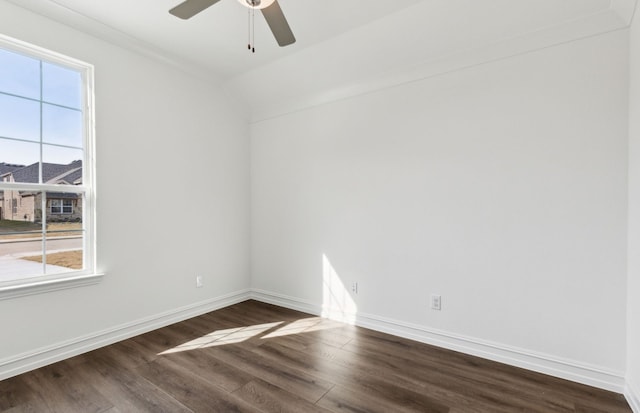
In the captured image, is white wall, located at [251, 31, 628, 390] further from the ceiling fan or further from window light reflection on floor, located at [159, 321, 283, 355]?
the ceiling fan

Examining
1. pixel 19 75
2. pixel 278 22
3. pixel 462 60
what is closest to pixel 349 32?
pixel 462 60

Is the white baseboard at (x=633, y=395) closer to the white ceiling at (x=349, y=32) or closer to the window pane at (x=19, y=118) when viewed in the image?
the white ceiling at (x=349, y=32)

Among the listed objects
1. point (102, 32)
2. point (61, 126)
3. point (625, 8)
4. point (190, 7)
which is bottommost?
point (61, 126)

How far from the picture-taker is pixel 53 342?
8.00ft

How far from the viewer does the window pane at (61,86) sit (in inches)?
99.4

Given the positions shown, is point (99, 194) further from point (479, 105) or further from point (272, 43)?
point (479, 105)

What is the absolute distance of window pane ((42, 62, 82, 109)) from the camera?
2.53 meters

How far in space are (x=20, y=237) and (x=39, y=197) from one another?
0.33 meters

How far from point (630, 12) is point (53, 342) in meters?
4.67

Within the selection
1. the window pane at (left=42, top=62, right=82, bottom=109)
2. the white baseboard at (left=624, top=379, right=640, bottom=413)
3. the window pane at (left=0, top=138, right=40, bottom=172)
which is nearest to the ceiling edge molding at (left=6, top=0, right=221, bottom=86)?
the window pane at (left=42, top=62, right=82, bottom=109)

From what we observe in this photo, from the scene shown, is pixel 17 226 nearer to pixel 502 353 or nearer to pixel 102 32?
pixel 102 32

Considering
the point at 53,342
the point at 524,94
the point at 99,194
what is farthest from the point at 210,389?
the point at 524,94

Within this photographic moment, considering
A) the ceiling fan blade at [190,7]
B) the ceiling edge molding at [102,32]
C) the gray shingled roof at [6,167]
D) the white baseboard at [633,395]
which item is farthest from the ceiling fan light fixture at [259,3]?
the white baseboard at [633,395]

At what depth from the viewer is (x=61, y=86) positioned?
260 cm
